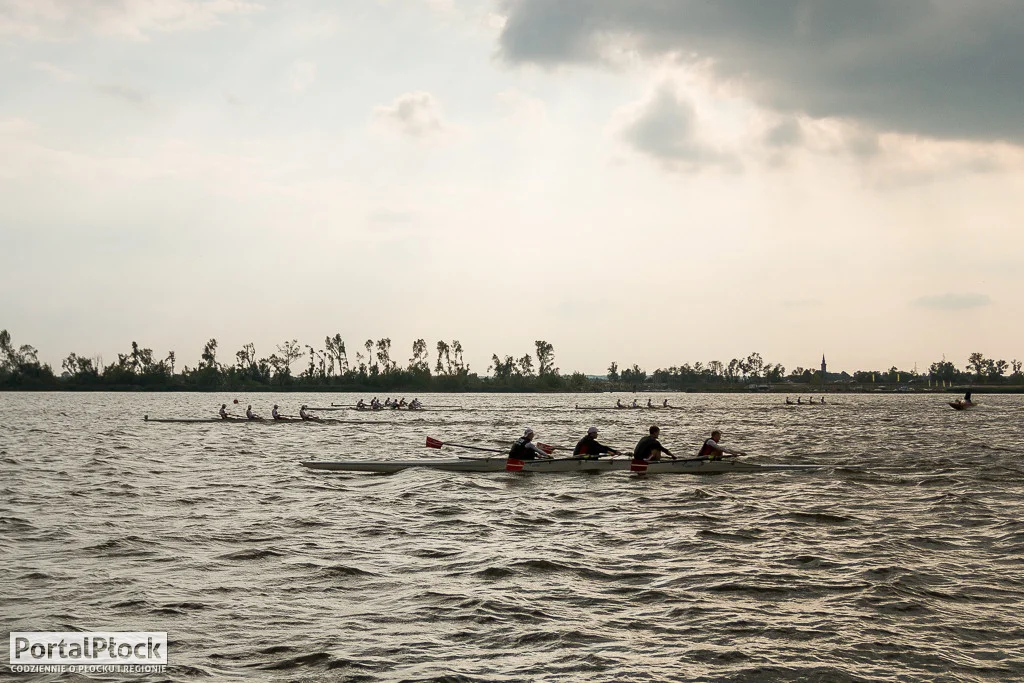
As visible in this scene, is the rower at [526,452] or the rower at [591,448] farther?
the rower at [591,448]

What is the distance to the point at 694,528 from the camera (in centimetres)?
1820

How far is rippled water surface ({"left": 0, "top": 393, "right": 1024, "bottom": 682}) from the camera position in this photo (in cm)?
969

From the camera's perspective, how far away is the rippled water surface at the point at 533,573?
31.8ft

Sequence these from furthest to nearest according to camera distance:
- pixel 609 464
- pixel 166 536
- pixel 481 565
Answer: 1. pixel 609 464
2. pixel 166 536
3. pixel 481 565

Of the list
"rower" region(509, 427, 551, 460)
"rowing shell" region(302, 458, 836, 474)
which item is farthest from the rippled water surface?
"rower" region(509, 427, 551, 460)

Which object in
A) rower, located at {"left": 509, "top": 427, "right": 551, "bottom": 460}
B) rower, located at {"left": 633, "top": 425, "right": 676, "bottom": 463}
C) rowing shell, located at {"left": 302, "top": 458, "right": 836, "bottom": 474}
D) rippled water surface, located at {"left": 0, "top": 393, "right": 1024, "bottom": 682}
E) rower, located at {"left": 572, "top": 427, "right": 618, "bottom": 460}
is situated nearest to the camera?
rippled water surface, located at {"left": 0, "top": 393, "right": 1024, "bottom": 682}

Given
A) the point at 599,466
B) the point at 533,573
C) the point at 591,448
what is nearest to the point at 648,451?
the point at 599,466

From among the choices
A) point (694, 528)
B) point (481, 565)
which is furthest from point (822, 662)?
point (694, 528)

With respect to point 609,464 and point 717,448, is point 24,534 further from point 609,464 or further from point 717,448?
point 717,448

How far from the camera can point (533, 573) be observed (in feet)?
45.1

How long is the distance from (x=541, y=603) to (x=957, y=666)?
531cm

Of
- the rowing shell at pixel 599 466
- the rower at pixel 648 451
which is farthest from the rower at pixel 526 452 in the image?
the rower at pixel 648 451

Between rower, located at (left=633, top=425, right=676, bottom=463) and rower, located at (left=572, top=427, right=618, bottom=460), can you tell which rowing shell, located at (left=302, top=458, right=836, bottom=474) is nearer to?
rower, located at (left=633, top=425, right=676, bottom=463)

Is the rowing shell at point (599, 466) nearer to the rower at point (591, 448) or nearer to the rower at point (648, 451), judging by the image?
the rower at point (648, 451)
